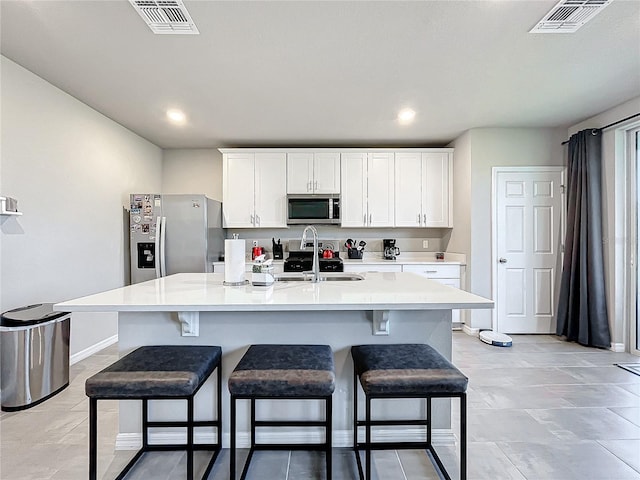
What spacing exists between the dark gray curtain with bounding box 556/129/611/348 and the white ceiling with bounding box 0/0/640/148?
1.45ft

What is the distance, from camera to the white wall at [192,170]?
505 centimetres

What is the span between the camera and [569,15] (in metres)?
2.04

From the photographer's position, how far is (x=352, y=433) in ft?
6.49

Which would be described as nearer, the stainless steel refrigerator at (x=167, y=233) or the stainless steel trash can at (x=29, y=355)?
the stainless steel trash can at (x=29, y=355)

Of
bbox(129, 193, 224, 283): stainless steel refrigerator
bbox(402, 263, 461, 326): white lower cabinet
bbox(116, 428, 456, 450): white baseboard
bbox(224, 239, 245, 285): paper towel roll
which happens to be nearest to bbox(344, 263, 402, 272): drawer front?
bbox(402, 263, 461, 326): white lower cabinet

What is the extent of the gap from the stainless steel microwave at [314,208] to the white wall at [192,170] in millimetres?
1239

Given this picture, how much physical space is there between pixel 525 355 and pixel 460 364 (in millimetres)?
778

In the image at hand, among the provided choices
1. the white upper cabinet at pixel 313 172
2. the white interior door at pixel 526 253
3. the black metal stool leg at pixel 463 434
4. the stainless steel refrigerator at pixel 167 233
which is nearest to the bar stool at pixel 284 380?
the black metal stool leg at pixel 463 434

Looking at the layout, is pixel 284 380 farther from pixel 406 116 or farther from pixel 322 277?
pixel 406 116

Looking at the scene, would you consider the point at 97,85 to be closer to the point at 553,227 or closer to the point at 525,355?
the point at 525,355

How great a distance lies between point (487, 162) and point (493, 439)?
314cm

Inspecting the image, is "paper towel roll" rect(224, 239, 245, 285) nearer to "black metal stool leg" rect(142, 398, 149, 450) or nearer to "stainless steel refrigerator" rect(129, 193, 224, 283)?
"black metal stool leg" rect(142, 398, 149, 450)

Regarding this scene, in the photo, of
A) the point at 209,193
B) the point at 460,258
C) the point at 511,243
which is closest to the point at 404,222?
the point at 460,258

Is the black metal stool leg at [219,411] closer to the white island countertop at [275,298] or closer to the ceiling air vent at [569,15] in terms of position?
the white island countertop at [275,298]
